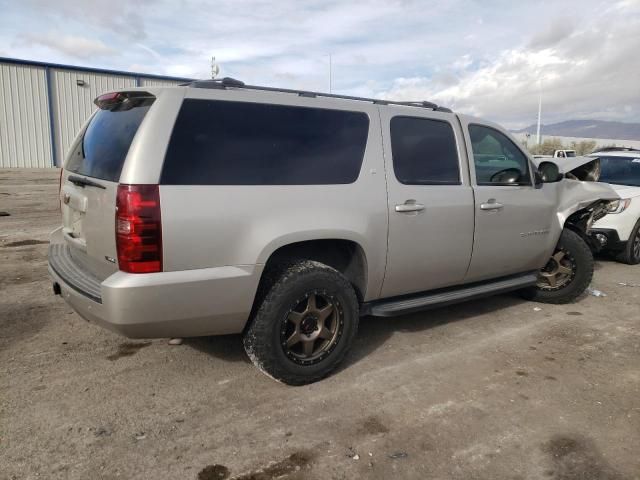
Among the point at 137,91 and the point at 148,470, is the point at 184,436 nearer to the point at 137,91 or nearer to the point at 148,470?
the point at 148,470

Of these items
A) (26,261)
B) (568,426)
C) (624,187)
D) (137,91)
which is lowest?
(568,426)

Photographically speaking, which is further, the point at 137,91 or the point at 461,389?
the point at 461,389

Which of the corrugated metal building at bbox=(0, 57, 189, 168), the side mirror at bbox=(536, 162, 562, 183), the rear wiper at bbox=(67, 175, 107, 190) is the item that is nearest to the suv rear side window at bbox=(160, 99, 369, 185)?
the rear wiper at bbox=(67, 175, 107, 190)

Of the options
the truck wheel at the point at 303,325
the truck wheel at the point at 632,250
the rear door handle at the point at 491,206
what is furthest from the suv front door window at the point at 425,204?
the truck wheel at the point at 632,250

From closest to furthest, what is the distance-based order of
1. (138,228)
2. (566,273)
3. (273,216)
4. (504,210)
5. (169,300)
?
(138,228), (169,300), (273,216), (504,210), (566,273)

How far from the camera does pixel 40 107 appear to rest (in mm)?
24969

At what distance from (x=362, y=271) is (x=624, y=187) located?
568 centimetres

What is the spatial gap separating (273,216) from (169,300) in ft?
2.62

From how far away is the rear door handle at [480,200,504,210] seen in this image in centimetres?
428

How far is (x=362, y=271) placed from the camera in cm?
370

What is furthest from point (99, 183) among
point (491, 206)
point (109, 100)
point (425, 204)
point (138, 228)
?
point (491, 206)

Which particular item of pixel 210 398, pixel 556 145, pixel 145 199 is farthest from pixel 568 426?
pixel 556 145

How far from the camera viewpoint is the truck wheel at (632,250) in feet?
23.8

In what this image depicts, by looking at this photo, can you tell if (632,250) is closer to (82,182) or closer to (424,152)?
(424,152)
